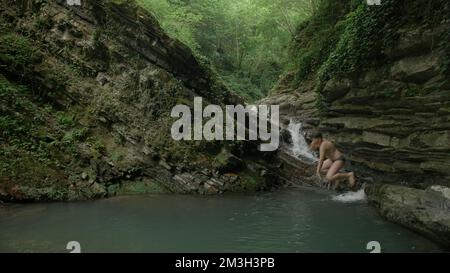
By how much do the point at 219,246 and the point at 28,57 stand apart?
423 inches

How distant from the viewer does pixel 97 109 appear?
1452 cm

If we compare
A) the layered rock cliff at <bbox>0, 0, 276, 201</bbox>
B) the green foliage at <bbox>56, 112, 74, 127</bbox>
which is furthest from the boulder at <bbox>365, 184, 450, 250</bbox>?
the green foliage at <bbox>56, 112, 74, 127</bbox>

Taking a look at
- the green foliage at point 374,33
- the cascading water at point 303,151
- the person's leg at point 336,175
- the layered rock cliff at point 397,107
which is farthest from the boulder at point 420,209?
the green foliage at point 374,33

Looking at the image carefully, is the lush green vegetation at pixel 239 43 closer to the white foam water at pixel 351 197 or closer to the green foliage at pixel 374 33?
the green foliage at pixel 374 33

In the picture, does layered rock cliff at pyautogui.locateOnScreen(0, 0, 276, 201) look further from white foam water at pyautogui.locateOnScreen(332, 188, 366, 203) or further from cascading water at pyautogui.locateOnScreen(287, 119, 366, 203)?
cascading water at pyautogui.locateOnScreen(287, 119, 366, 203)

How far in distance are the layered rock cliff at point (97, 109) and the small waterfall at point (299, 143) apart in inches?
134

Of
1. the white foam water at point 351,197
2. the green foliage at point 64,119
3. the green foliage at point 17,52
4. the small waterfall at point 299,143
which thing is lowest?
the white foam water at point 351,197

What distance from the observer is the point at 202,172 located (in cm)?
1365

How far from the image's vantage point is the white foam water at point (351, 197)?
1230 centimetres

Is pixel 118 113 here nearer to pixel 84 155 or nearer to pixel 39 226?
pixel 84 155

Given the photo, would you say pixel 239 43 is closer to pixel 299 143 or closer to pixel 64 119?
pixel 299 143

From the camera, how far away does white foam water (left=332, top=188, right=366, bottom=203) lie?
12.3 metres

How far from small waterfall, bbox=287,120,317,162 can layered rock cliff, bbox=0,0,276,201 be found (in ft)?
11.2
